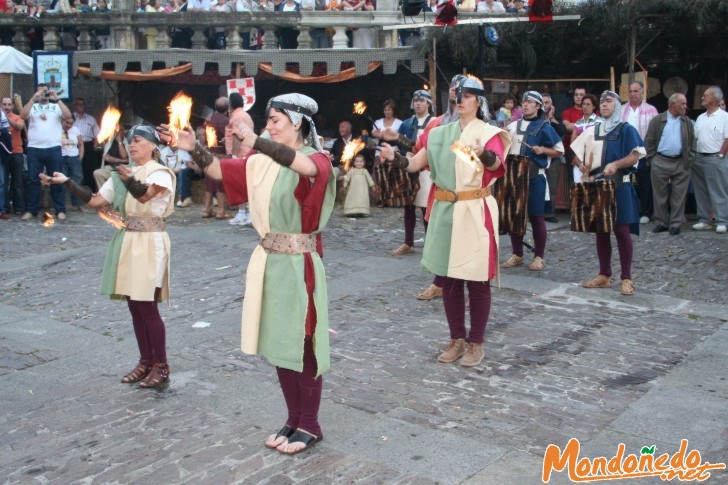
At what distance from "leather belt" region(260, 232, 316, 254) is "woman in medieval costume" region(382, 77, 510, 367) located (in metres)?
1.56

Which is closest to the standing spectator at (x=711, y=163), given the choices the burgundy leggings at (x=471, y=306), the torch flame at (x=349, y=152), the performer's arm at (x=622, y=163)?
the performer's arm at (x=622, y=163)

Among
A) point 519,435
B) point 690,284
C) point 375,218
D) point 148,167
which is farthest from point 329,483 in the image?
point 375,218

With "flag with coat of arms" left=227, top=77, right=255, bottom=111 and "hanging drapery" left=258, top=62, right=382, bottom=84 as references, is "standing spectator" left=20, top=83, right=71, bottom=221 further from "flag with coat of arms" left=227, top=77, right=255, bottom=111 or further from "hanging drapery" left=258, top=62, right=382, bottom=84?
"hanging drapery" left=258, top=62, right=382, bottom=84

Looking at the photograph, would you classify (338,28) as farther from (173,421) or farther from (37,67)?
(173,421)

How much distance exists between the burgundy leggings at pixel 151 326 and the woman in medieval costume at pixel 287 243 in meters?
1.25

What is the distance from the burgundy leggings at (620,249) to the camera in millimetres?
8180

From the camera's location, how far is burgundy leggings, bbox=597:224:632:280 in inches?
322

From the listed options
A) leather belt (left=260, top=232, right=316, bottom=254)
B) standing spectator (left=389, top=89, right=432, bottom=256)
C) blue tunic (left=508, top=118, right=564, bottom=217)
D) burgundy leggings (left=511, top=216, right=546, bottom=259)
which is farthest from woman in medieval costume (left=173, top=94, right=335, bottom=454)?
burgundy leggings (left=511, top=216, right=546, bottom=259)

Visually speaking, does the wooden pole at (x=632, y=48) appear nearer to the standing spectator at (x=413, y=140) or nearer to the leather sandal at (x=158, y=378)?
the standing spectator at (x=413, y=140)

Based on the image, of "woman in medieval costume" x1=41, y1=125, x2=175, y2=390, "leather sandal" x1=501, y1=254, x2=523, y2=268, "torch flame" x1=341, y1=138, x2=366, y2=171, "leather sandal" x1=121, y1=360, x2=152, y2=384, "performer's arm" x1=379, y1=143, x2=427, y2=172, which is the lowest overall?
"leather sandal" x1=121, y1=360, x2=152, y2=384

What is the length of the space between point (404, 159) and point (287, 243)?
5.26 ft

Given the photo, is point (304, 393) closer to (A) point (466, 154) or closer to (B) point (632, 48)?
(A) point (466, 154)

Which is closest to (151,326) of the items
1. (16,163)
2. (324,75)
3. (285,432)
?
(285,432)

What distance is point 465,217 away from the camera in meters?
6.04
